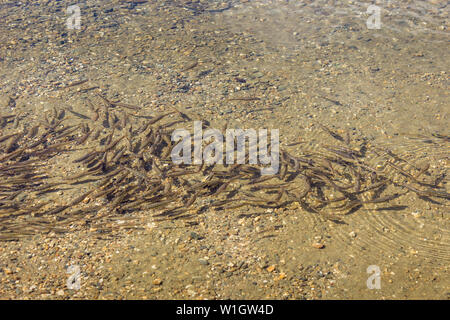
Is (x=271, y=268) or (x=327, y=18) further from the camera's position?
(x=327, y=18)

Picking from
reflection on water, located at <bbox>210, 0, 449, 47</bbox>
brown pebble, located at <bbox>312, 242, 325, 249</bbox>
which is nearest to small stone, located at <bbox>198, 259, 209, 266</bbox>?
brown pebble, located at <bbox>312, 242, 325, 249</bbox>

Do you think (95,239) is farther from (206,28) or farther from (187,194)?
(206,28)

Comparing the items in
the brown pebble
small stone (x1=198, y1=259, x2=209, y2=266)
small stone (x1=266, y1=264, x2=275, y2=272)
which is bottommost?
small stone (x1=266, y1=264, x2=275, y2=272)

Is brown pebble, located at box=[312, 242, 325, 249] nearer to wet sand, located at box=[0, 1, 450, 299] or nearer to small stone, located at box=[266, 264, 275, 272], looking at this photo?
wet sand, located at box=[0, 1, 450, 299]

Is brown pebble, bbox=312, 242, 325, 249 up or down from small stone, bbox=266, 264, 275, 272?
up

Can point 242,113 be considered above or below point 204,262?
above

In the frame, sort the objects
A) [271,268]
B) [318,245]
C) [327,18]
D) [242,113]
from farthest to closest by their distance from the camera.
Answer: [327,18], [242,113], [318,245], [271,268]

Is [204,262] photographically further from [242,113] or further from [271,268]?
[242,113]

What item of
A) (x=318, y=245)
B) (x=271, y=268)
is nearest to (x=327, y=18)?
(x=318, y=245)

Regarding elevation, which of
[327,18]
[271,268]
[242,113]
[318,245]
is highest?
[327,18]

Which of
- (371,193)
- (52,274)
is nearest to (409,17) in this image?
→ (371,193)

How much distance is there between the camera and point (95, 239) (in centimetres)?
456

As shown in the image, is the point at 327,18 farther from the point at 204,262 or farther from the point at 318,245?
the point at 204,262

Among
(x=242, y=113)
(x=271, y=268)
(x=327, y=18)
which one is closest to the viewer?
(x=271, y=268)
